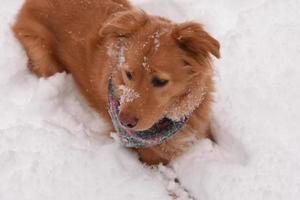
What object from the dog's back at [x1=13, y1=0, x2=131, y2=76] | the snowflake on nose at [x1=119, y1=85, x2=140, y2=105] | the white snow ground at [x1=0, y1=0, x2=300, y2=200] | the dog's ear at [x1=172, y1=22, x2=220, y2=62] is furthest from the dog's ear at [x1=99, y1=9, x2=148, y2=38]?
the white snow ground at [x1=0, y1=0, x2=300, y2=200]

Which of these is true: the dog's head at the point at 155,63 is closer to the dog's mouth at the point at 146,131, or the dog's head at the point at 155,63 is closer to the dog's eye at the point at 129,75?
the dog's eye at the point at 129,75

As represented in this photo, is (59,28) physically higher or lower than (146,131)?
lower

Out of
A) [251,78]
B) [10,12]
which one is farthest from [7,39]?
[251,78]

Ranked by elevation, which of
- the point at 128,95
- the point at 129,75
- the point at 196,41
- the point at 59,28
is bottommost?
the point at 59,28

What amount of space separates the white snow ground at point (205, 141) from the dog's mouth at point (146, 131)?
0.26m

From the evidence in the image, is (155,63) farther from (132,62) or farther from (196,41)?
(196,41)

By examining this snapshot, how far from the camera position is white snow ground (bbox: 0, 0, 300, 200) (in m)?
3.79

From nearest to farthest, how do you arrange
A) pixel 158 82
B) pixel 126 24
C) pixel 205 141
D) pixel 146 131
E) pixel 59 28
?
pixel 158 82, pixel 126 24, pixel 146 131, pixel 205 141, pixel 59 28

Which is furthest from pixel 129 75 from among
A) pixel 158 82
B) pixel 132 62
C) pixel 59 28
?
pixel 59 28

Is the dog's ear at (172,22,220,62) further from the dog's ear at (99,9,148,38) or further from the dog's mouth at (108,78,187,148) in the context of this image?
the dog's mouth at (108,78,187,148)

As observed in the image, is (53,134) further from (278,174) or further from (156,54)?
(278,174)

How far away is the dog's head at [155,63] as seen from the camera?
339 centimetres

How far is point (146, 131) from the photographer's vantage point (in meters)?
3.90

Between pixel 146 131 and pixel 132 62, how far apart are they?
0.72 metres
